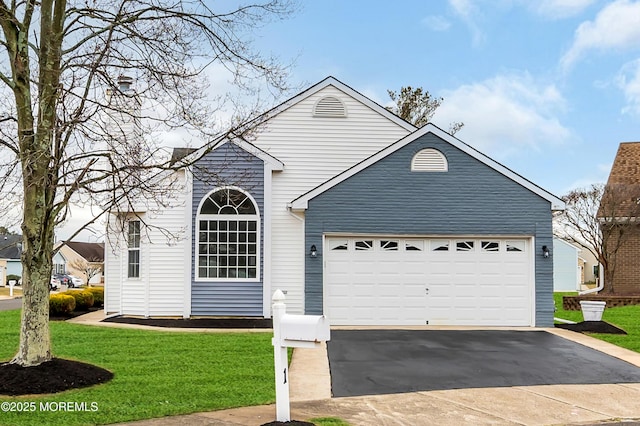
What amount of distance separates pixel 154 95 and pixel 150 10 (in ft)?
4.42

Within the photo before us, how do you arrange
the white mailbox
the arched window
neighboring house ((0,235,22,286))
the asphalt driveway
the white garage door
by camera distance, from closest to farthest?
the white mailbox
the asphalt driveway
the white garage door
the arched window
neighboring house ((0,235,22,286))

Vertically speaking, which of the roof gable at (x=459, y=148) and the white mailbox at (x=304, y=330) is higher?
the roof gable at (x=459, y=148)

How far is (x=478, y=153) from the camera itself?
54.3 ft

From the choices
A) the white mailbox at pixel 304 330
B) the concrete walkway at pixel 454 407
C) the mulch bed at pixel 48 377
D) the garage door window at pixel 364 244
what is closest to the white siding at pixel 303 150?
the garage door window at pixel 364 244

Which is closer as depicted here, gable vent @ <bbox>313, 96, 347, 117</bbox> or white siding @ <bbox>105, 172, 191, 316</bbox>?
white siding @ <bbox>105, 172, 191, 316</bbox>

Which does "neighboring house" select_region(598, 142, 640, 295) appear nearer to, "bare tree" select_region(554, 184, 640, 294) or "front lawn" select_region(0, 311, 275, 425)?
"bare tree" select_region(554, 184, 640, 294)

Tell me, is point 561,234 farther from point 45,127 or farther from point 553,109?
point 45,127

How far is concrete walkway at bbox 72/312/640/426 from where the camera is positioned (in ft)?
24.8

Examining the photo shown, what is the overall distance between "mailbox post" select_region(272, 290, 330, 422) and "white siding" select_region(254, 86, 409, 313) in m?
10.7

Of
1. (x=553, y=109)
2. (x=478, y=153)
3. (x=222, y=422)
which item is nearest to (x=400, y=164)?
(x=478, y=153)

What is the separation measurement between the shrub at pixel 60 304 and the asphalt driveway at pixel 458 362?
26.7ft

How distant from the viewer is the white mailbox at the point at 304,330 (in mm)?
6797

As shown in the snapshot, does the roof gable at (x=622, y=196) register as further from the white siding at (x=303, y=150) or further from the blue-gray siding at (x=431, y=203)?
the white siding at (x=303, y=150)

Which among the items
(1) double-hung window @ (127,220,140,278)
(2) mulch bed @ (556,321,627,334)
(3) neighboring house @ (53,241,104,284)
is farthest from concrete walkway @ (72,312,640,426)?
(3) neighboring house @ (53,241,104,284)
